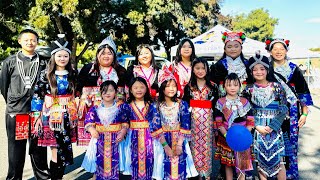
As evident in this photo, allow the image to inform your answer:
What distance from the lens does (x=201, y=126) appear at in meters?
3.52

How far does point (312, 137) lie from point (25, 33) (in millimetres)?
5910

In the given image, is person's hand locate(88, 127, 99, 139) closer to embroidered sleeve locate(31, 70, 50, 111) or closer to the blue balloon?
embroidered sleeve locate(31, 70, 50, 111)

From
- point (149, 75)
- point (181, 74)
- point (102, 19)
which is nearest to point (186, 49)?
point (181, 74)

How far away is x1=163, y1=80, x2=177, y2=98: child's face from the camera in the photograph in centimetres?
336

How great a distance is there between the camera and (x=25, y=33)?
352cm

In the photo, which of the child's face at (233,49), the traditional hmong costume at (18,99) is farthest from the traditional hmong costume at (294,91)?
the traditional hmong costume at (18,99)

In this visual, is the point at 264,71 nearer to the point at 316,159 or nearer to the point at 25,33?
the point at 316,159

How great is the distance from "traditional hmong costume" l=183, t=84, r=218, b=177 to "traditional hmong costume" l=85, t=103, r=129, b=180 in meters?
0.83

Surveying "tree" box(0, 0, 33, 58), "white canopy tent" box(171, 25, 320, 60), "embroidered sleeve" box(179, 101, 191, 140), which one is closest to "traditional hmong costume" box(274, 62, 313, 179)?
"embroidered sleeve" box(179, 101, 191, 140)

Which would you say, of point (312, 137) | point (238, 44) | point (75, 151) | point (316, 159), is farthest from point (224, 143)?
point (312, 137)

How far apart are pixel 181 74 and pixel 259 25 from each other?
69774 mm

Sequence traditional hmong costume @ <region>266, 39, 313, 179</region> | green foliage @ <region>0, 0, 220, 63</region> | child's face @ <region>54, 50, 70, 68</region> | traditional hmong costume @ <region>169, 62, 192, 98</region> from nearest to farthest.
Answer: child's face @ <region>54, 50, 70, 68</region> → traditional hmong costume @ <region>266, 39, 313, 179</region> → traditional hmong costume @ <region>169, 62, 192, 98</region> → green foliage @ <region>0, 0, 220, 63</region>

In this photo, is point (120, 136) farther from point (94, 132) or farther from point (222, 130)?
point (222, 130)

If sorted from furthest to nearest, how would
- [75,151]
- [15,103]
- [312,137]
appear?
[312,137] → [75,151] → [15,103]
